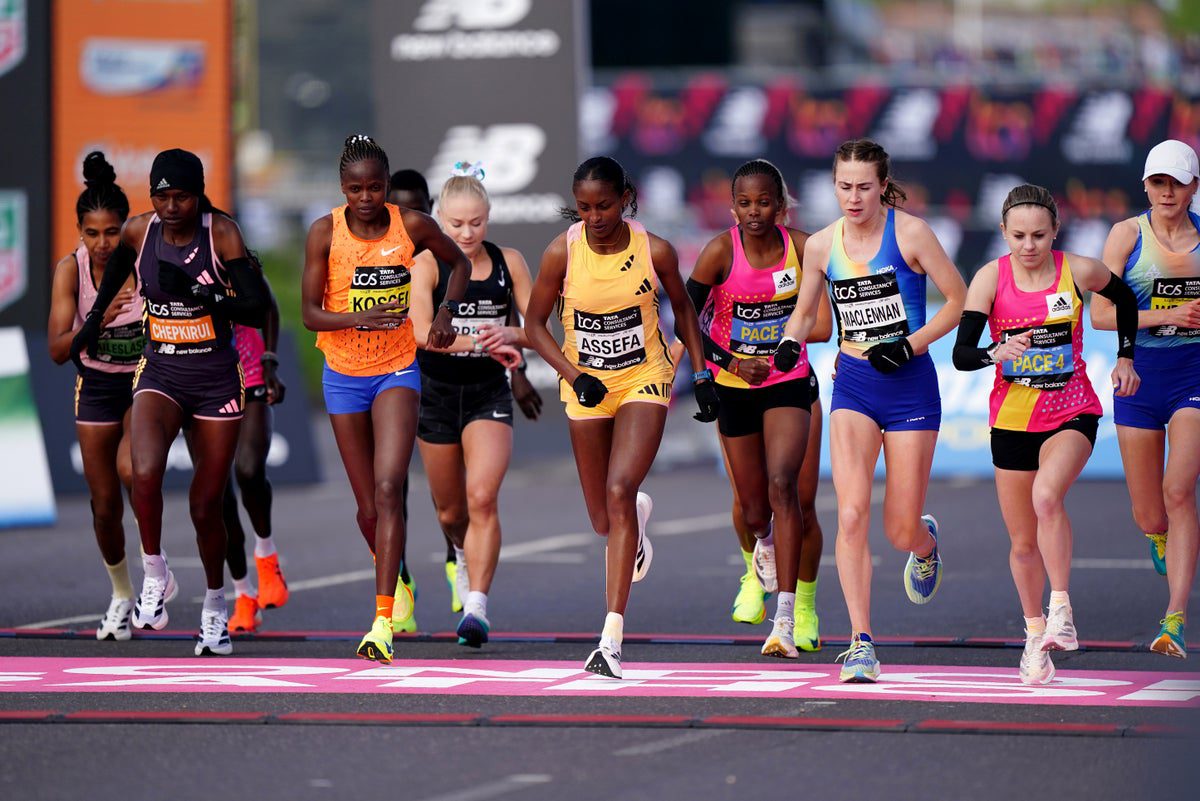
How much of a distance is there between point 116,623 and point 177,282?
1.93m

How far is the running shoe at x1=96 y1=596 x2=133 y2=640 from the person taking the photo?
10430 millimetres

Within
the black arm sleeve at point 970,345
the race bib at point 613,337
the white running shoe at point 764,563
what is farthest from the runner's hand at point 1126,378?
the race bib at point 613,337

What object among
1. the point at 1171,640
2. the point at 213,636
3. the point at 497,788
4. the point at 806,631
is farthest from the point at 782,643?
the point at 497,788

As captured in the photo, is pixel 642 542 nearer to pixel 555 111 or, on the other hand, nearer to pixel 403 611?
pixel 403 611

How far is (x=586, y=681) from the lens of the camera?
28.7 feet

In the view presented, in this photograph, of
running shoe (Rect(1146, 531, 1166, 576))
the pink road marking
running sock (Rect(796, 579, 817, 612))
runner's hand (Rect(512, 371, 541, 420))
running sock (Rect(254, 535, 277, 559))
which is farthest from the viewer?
running sock (Rect(254, 535, 277, 559))

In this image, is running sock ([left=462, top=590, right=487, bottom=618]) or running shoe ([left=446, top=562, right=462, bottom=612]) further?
running shoe ([left=446, top=562, right=462, bottom=612])

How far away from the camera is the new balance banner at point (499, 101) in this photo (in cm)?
2136

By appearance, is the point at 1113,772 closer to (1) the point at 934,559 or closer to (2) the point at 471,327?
(1) the point at 934,559

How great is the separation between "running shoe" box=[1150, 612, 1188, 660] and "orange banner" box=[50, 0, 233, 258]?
1260cm

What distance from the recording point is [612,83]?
37.3 m

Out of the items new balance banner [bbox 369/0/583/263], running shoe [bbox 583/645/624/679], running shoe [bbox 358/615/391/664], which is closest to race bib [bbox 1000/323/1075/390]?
running shoe [bbox 583/645/624/679]

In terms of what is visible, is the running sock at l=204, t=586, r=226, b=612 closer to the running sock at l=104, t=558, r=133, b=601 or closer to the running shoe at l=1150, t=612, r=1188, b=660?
the running sock at l=104, t=558, r=133, b=601

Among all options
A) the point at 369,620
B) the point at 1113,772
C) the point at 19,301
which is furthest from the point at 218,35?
the point at 1113,772
